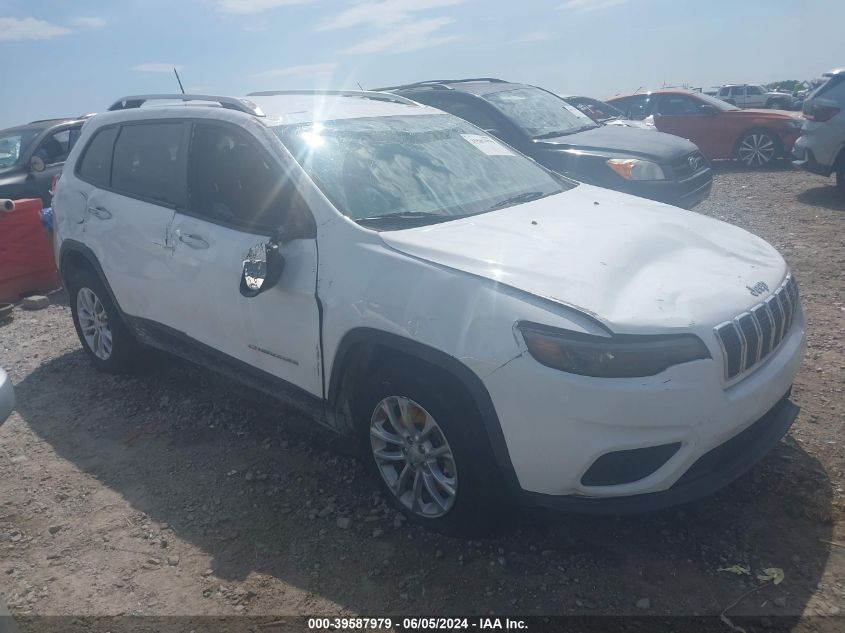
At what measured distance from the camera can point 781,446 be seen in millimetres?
3719

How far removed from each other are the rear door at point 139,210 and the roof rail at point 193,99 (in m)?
0.20

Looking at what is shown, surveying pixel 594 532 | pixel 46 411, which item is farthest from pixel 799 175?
pixel 46 411

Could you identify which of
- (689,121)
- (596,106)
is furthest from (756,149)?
(596,106)

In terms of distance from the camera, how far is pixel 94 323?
5.25 meters

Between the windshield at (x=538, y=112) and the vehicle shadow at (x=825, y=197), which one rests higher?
the windshield at (x=538, y=112)

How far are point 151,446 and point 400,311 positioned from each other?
7.08ft

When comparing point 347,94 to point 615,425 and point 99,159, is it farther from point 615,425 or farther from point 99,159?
point 615,425

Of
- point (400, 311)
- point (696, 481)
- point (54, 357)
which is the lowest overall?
point (54, 357)

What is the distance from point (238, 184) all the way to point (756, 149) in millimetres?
11702

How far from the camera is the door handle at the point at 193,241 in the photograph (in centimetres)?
394

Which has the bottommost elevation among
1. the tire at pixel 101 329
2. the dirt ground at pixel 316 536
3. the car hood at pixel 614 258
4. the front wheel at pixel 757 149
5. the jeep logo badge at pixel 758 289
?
the dirt ground at pixel 316 536

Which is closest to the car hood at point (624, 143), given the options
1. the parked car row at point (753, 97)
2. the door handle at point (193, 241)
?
the door handle at point (193, 241)

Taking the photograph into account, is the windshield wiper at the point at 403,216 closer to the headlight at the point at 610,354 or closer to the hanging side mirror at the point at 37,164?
the headlight at the point at 610,354

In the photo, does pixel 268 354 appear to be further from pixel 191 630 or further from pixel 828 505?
pixel 828 505
